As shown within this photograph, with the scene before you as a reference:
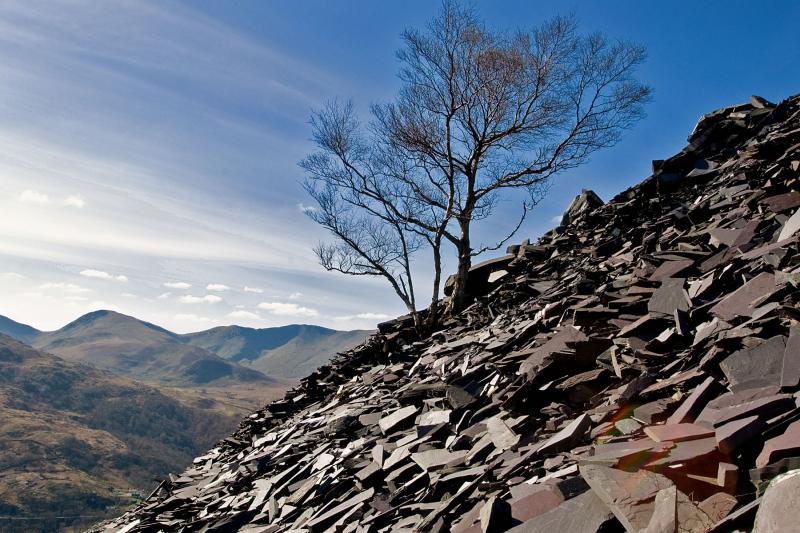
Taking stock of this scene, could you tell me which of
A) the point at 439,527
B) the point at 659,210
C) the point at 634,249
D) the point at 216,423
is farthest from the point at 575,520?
the point at 216,423

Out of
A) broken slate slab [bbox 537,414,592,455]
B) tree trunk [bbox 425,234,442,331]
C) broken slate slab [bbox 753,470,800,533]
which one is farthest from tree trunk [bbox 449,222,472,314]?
broken slate slab [bbox 753,470,800,533]

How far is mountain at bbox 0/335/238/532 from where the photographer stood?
8975 centimetres

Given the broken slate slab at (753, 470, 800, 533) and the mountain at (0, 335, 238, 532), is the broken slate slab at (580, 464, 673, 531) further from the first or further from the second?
the mountain at (0, 335, 238, 532)

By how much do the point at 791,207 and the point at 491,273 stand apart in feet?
33.4

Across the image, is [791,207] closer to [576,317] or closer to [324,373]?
[576,317]

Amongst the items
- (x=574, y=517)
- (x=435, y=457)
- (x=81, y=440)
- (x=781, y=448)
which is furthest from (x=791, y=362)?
(x=81, y=440)

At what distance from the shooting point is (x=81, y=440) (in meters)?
127

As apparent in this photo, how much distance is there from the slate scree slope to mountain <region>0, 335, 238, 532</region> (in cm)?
7961

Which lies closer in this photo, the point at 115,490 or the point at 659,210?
the point at 659,210

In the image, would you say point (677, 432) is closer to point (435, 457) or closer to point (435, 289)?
point (435, 457)

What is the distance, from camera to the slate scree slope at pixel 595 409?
4.18 m

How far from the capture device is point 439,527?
5184 mm

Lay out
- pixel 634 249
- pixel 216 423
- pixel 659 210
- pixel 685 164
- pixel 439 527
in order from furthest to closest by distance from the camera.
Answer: pixel 216 423
pixel 685 164
pixel 659 210
pixel 634 249
pixel 439 527

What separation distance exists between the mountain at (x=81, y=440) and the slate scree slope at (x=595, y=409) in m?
79.6
